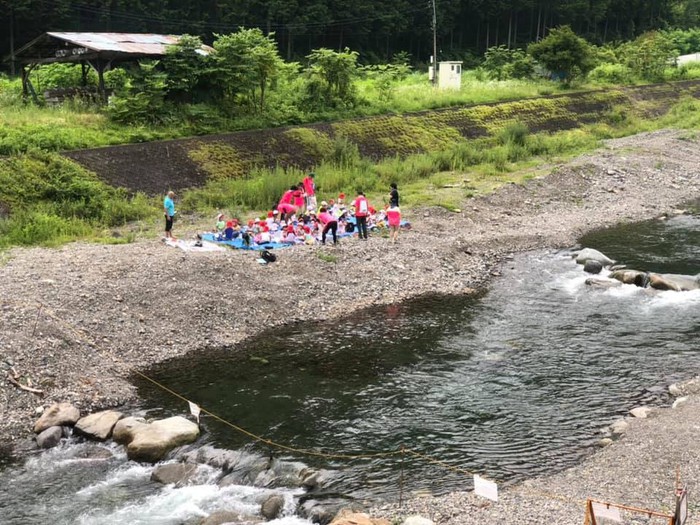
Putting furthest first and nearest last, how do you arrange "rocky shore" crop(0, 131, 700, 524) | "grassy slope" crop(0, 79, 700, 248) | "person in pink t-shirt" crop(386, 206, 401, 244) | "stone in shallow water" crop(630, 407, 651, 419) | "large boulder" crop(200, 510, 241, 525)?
"grassy slope" crop(0, 79, 700, 248) < "person in pink t-shirt" crop(386, 206, 401, 244) < "stone in shallow water" crop(630, 407, 651, 419) < "rocky shore" crop(0, 131, 700, 524) < "large boulder" crop(200, 510, 241, 525)

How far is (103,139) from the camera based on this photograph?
3072 cm

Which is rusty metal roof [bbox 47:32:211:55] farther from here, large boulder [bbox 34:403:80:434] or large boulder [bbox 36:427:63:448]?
large boulder [bbox 36:427:63:448]

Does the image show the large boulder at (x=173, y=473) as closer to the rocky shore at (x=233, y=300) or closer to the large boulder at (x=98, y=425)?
the large boulder at (x=98, y=425)

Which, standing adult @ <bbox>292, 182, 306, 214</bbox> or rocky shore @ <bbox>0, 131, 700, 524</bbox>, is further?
standing adult @ <bbox>292, 182, 306, 214</bbox>

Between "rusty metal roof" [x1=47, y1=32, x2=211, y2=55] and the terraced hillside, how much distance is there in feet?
18.5

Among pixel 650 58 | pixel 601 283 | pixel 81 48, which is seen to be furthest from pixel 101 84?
pixel 650 58

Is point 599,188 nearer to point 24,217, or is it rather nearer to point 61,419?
point 24,217

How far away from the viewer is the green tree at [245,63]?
36188 mm

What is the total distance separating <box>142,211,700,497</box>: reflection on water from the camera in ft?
44.6

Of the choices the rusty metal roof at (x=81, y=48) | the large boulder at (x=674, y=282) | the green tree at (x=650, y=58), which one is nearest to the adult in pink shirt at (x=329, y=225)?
the large boulder at (x=674, y=282)

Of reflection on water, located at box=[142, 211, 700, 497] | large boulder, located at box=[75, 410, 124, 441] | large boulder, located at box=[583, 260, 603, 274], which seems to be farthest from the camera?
large boulder, located at box=[583, 260, 603, 274]

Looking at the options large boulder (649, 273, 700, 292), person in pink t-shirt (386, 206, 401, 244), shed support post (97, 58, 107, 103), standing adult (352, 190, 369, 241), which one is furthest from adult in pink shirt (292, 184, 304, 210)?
shed support post (97, 58, 107, 103)

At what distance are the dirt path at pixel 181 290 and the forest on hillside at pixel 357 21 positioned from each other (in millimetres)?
31936

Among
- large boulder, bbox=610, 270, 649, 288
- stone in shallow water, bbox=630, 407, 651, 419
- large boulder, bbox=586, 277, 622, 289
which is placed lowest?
stone in shallow water, bbox=630, 407, 651, 419
